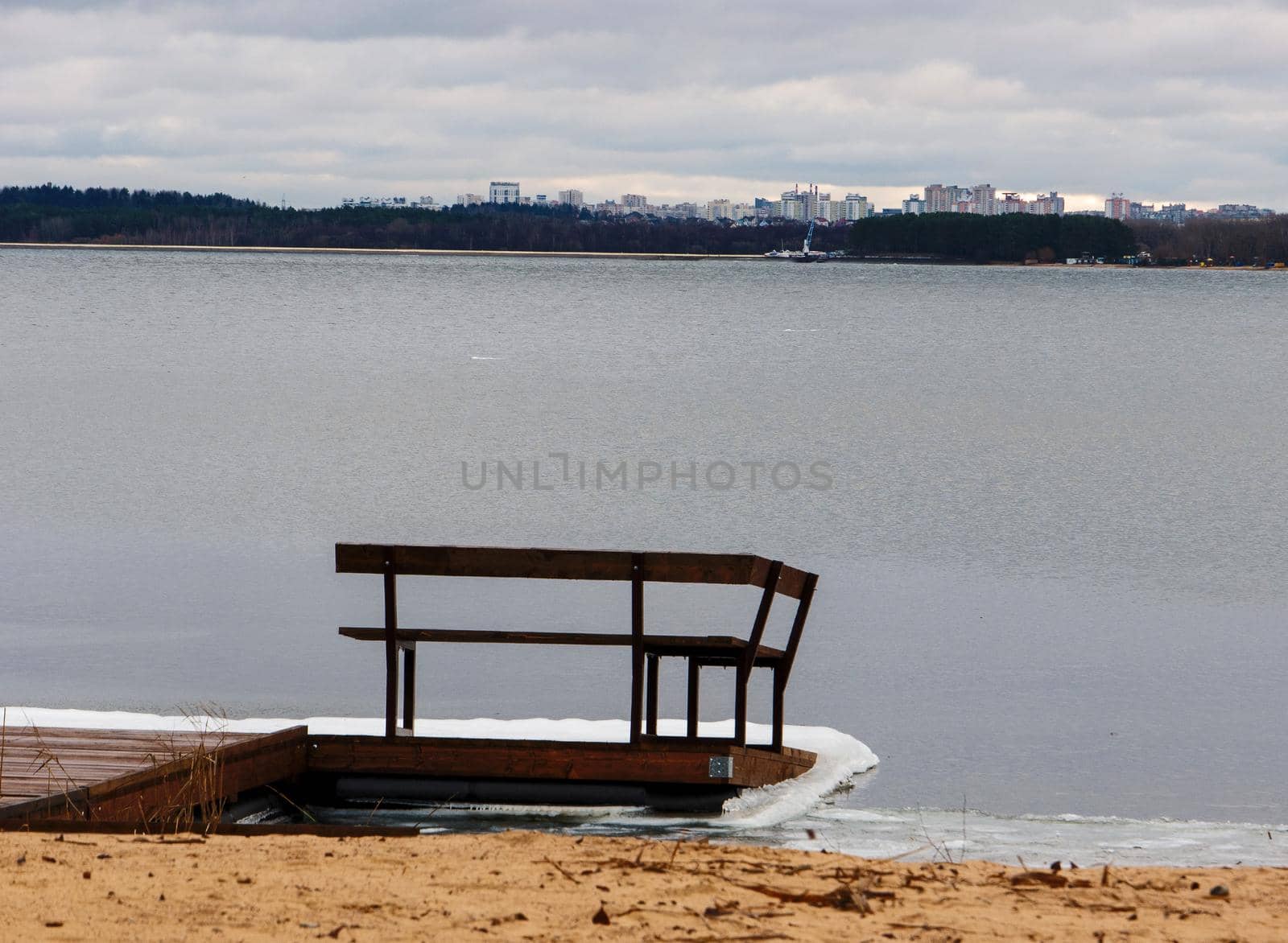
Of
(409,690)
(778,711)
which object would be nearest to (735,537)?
(778,711)

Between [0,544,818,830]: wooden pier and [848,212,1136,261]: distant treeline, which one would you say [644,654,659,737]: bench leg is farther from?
[848,212,1136,261]: distant treeline

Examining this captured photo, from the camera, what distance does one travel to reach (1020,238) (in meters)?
175

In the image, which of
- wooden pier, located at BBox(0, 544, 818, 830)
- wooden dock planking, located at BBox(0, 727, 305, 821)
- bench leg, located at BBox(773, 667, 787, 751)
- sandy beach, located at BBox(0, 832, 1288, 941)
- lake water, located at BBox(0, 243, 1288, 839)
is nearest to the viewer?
sandy beach, located at BBox(0, 832, 1288, 941)

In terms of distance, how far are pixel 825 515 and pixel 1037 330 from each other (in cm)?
5727

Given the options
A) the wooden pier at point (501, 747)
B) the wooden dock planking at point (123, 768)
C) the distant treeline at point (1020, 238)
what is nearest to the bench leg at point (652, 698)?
the wooden pier at point (501, 747)

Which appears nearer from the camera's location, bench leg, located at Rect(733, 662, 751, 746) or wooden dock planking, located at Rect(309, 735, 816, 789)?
wooden dock planking, located at Rect(309, 735, 816, 789)

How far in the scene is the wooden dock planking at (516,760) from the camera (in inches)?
324

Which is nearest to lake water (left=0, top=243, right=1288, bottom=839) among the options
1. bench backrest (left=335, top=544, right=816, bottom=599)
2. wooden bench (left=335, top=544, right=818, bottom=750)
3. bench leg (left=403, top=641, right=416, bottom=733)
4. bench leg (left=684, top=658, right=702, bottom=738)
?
bench leg (left=684, top=658, right=702, bottom=738)

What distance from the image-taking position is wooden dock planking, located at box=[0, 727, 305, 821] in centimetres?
688

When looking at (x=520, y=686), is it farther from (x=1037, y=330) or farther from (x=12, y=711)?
(x=1037, y=330)

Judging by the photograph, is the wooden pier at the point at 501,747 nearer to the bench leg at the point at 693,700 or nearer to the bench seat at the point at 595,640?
the bench seat at the point at 595,640

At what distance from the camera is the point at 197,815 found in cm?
760

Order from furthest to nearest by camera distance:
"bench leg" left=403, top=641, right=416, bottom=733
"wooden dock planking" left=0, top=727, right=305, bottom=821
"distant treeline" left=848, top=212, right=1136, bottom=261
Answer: "distant treeline" left=848, top=212, right=1136, bottom=261 → "bench leg" left=403, top=641, right=416, bottom=733 → "wooden dock planking" left=0, top=727, right=305, bottom=821

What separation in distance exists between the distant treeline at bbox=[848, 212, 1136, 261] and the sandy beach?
173 m
